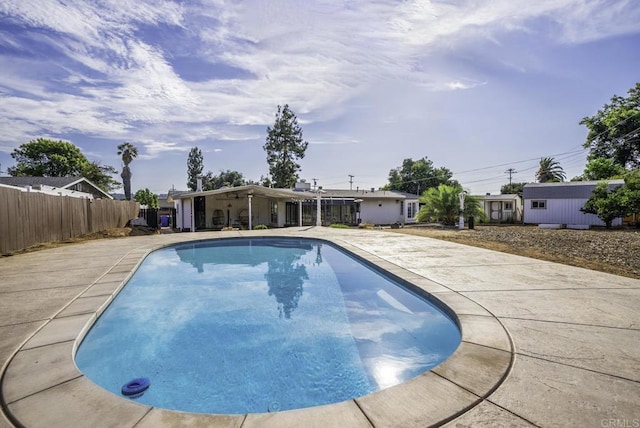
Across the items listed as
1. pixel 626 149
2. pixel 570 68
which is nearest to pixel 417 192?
pixel 626 149

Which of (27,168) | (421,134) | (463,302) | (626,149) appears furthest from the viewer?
(27,168)

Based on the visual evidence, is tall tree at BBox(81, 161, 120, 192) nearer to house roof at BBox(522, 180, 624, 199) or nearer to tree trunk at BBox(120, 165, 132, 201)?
tree trunk at BBox(120, 165, 132, 201)

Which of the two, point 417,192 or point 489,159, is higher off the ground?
point 489,159

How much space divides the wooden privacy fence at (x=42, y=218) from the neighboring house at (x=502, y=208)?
29.4 metres

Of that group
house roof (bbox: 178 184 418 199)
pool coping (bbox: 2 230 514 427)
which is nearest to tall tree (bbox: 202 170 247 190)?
house roof (bbox: 178 184 418 199)

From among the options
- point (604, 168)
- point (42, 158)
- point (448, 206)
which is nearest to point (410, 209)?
point (448, 206)

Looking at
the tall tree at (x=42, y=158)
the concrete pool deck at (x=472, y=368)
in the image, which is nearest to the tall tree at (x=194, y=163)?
the tall tree at (x=42, y=158)

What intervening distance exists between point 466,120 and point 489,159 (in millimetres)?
26467

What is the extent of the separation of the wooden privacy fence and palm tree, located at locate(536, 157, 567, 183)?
164ft

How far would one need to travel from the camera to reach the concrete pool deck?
2.02m

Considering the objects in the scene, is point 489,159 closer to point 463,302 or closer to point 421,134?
point 421,134

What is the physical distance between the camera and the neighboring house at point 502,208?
2836 cm

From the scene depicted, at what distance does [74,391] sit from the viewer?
7.70ft

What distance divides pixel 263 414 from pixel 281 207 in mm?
21278
